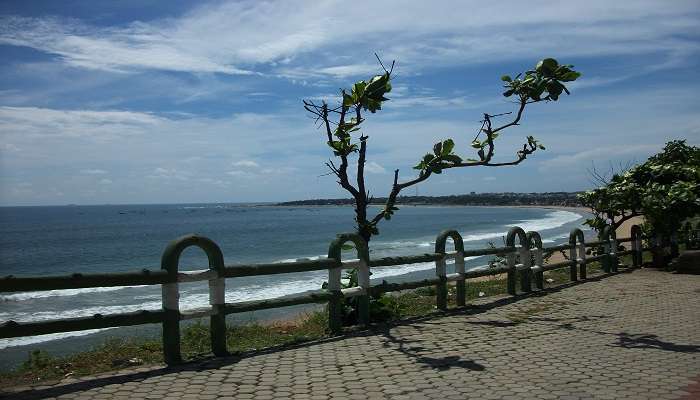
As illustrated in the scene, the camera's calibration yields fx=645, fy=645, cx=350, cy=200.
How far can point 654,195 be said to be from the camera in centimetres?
1627

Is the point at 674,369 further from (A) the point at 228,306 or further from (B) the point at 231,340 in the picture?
(B) the point at 231,340

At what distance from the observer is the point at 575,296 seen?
37.9 ft

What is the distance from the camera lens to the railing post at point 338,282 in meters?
8.02

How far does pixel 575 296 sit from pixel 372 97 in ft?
18.1

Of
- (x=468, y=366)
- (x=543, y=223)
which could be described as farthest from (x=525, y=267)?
(x=543, y=223)

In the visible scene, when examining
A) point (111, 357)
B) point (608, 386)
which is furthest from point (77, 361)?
point (608, 386)

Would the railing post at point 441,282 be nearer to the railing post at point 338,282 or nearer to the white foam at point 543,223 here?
the railing post at point 338,282

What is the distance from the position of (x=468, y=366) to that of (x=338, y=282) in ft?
7.70

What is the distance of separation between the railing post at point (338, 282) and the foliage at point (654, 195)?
34.4 ft

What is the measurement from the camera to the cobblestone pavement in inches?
212

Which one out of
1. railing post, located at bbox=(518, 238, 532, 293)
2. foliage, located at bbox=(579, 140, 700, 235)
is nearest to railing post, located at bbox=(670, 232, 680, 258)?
foliage, located at bbox=(579, 140, 700, 235)

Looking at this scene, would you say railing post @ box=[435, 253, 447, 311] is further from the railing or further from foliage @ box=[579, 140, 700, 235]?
foliage @ box=[579, 140, 700, 235]

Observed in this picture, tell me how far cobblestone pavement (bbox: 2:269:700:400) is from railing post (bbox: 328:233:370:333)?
32 centimetres

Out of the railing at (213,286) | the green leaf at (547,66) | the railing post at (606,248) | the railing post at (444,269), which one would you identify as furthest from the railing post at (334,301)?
the railing post at (606,248)
